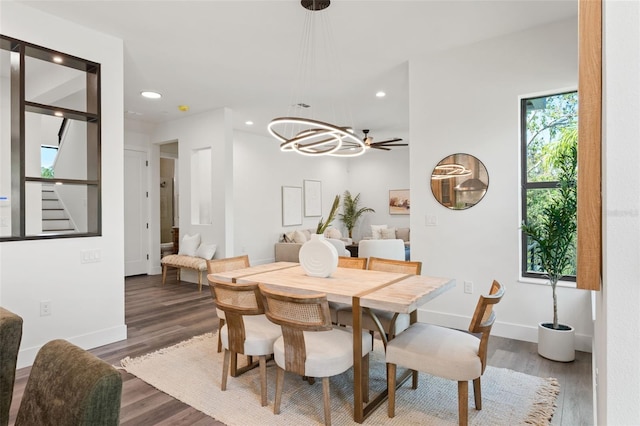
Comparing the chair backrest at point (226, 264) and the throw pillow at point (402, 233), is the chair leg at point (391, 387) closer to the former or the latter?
the chair backrest at point (226, 264)

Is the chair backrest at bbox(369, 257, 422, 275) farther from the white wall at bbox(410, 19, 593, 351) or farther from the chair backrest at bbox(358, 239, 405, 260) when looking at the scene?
the chair backrest at bbox(358, 239, 405, 260)

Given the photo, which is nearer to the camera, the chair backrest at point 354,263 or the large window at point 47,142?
the large window at point 47,142

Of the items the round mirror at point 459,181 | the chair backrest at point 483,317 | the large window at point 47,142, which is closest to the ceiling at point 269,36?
the large window at point 47,142

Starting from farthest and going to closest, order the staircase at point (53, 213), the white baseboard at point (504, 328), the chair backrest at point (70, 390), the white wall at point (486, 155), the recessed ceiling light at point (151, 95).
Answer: the staircase at point (53, 213) < the recessed ceiling light at point (151, 95) < the white wall at point (486, 155) < the white baseboard at point (504, 328) < the chair backrest at point (70, 390)

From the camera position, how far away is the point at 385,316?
2.76 meters

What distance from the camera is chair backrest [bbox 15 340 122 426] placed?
826 mm

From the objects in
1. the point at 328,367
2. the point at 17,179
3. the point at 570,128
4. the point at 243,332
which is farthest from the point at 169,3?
the point at 570,128

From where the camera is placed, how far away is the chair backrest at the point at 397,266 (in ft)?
9.64

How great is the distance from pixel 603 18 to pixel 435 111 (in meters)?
3.27

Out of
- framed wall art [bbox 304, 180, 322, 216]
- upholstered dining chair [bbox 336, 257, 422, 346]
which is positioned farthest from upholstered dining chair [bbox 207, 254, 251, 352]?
framed wall art [bbox 304, 180, 322, 216]

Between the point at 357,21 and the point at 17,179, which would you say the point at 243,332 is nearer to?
the point at 17,179

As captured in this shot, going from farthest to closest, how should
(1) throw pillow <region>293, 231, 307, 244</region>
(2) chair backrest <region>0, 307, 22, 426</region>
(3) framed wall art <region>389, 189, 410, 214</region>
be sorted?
(3) framed wall art <region>389, 189, 410, 214</region> < (1) throw pillow <region>293, 231, 307, 244</region> < (2) chair backrest <region>0, 307, 22, 426</region>

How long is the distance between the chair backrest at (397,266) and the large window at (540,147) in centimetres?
127

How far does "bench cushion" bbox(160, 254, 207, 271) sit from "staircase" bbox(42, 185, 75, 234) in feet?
5.17
